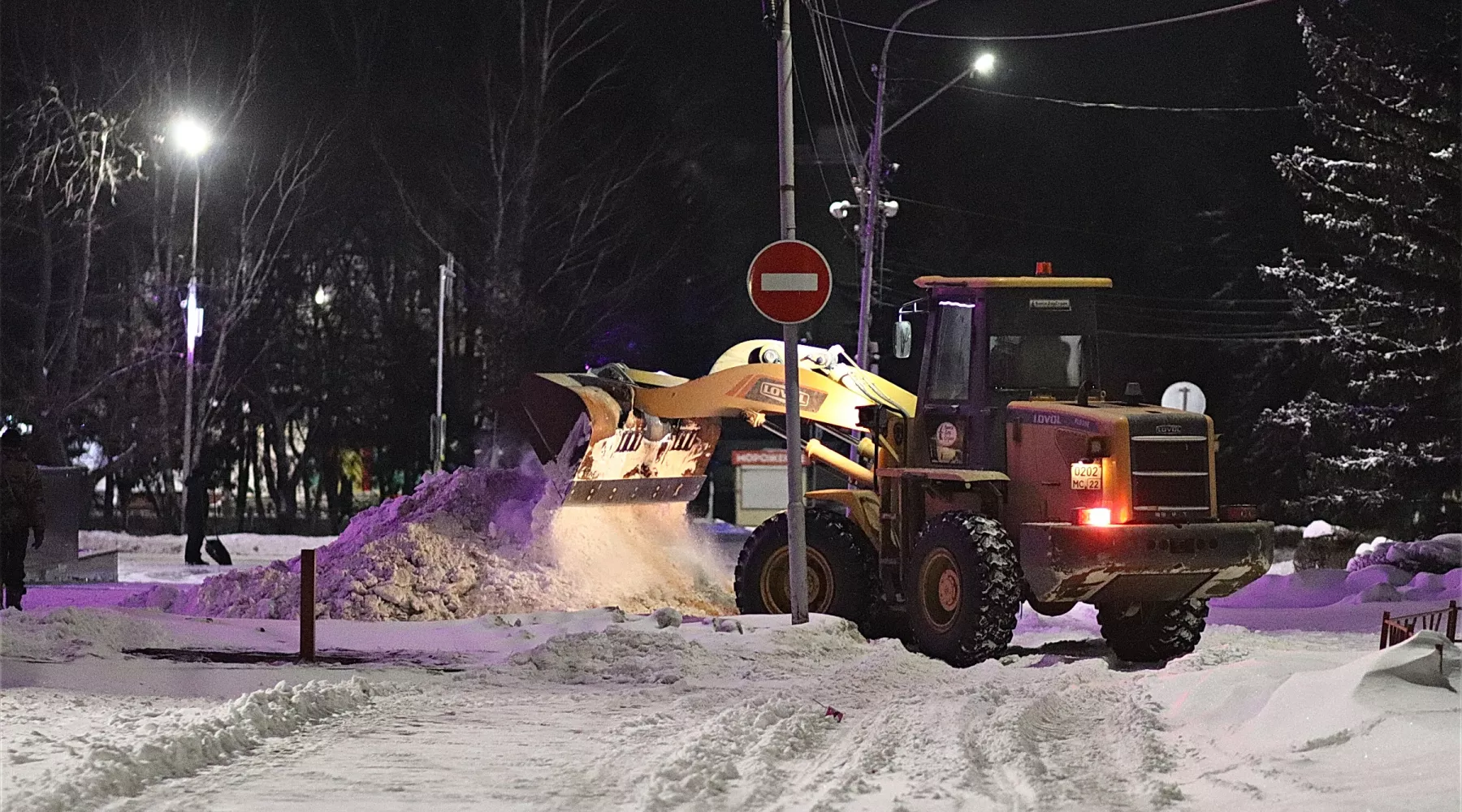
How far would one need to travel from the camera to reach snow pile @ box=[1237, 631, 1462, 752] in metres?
7.97

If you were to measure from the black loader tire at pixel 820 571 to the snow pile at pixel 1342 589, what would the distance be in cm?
748

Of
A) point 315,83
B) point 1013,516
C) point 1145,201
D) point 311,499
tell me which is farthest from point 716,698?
point 311,499

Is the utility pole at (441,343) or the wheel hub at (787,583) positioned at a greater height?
the utility pole at (441,343)

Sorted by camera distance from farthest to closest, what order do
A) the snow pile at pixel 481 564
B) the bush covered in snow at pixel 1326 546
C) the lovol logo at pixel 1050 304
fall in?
1. the bush covered in snow at pixel 1326 546
2. the snow pile at pixel 481 564
3. the lovol logo at pixel 1050 304

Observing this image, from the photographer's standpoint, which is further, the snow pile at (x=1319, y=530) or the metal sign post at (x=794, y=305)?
the snow pile at (x=1319, y=530)

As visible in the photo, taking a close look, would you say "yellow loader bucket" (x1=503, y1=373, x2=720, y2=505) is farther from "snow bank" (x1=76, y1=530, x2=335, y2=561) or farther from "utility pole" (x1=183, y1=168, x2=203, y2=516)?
"utility pole" (x1=183, y1=168, x2=203, y2=516)

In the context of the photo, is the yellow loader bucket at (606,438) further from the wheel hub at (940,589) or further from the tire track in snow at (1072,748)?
the tire track in snow at (1072,748)

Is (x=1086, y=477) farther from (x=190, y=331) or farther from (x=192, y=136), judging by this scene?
(x=190, y=331)

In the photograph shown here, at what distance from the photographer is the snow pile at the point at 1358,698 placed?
26.1 ft

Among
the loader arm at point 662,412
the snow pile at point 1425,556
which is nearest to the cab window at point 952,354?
A: the loader arm at point 662,412

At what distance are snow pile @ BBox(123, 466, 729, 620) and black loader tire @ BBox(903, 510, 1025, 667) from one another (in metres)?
4.70

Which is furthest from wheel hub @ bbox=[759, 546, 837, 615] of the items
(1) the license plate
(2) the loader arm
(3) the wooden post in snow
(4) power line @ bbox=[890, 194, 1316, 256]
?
(4) power line @ bbox=[890, 194, 1316, 256]

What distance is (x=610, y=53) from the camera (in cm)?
4516

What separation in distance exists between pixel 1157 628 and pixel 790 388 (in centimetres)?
383
